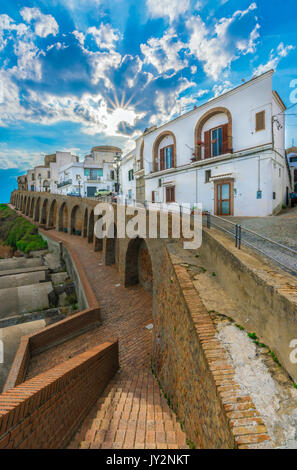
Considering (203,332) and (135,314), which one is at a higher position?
(203,332)

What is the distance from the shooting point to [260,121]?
10414mm

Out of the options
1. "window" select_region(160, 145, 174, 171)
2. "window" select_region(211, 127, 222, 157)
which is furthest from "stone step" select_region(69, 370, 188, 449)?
"window" select_region(160, 145, 174, 171)

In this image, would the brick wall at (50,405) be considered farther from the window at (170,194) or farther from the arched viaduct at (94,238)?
the window at (170,194)

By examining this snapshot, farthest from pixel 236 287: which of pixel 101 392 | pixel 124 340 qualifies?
pixel 124 340

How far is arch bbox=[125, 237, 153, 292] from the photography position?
36.0ft

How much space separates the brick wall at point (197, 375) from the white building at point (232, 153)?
7789 mm

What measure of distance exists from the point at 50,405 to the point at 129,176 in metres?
22.5

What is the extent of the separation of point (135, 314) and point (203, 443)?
604cm

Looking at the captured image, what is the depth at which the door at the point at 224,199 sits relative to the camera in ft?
39.1

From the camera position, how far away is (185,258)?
579cm

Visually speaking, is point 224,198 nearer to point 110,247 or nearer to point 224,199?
point 224,199

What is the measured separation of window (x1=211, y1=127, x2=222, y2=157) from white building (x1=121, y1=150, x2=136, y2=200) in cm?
1045

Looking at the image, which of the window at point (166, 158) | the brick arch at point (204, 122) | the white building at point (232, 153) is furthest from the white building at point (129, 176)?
the brick arch at point (204, 122)
